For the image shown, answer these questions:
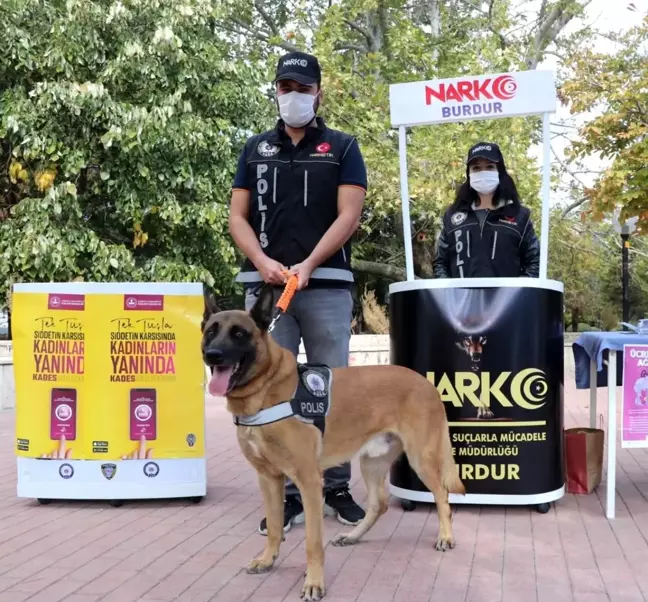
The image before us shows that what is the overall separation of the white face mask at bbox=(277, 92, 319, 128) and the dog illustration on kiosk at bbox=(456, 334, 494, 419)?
1.62 meters

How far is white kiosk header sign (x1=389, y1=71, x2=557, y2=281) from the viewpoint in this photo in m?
5.04

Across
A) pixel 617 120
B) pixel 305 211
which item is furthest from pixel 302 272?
pixel 617 120

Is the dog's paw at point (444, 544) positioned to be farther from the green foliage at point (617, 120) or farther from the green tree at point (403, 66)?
the green tree at point (403, 66)

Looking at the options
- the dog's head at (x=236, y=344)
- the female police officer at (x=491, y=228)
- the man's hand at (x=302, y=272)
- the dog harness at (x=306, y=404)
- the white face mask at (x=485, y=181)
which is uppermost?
the white face mask at (x=485, y=181)

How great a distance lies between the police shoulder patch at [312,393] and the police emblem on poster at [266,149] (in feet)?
4.74

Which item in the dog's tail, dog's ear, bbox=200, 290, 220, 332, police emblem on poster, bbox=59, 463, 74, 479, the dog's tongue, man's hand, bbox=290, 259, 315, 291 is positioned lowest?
police emblem on poster, bbox=59, 463, 74, 479

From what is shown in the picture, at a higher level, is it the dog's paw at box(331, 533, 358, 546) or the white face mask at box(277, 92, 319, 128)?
the white face mask at box(277, 92, 319, 128)

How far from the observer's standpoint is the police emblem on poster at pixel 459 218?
5.23 metres

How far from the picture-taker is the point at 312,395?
3570 mm

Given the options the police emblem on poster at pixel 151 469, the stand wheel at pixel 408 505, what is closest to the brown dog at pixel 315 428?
the stand wheel at pixel 408 505

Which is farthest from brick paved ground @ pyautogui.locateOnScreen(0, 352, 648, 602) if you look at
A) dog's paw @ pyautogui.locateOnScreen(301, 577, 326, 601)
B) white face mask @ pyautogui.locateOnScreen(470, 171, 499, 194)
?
white face mask @ pyautogui.locateOnScreen(470, 171, 499, 194)

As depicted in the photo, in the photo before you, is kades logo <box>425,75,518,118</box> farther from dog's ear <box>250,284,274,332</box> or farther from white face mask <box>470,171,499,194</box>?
dog's ear <box>250,284,274,332</box>

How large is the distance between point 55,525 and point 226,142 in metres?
11.1

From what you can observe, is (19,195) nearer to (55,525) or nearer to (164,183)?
(164,183)
